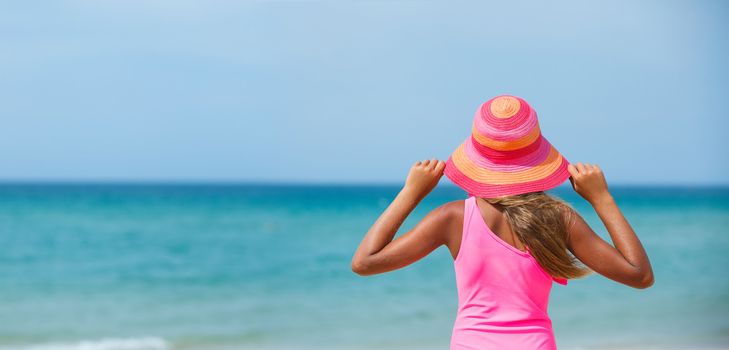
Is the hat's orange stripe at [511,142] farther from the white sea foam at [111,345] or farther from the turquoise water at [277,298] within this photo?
the white sea foam at [111,345]

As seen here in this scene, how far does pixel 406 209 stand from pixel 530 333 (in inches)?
17.8

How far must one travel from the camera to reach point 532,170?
2084 millimetres

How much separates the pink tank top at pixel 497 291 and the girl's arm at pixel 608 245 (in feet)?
0.40

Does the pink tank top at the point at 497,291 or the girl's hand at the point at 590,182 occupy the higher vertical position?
the girl's hand at the point at 590,182

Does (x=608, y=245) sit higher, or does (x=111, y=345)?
(x=608, y=245)

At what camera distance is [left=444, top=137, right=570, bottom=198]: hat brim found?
2068 millimetres

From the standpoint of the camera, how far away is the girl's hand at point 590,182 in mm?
2109

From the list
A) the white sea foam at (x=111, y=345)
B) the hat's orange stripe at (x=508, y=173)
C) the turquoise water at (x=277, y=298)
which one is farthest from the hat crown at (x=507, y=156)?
the white sea foam at (x=111, y=345)

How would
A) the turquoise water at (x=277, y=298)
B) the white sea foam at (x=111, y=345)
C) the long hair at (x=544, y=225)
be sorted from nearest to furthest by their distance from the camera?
1. the long hair at (x=544, y=225)
2. the white sea foam at (x=111, y=345)
3. the turquoise water at (x=277, y=298)

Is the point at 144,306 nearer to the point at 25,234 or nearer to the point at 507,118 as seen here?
the point at 507,118

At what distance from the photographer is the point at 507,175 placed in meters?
2.08

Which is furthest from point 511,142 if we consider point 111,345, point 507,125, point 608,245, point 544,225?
point 111,345

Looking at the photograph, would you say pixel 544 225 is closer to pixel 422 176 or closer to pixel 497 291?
pixel 497 291

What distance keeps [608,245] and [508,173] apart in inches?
12.0
